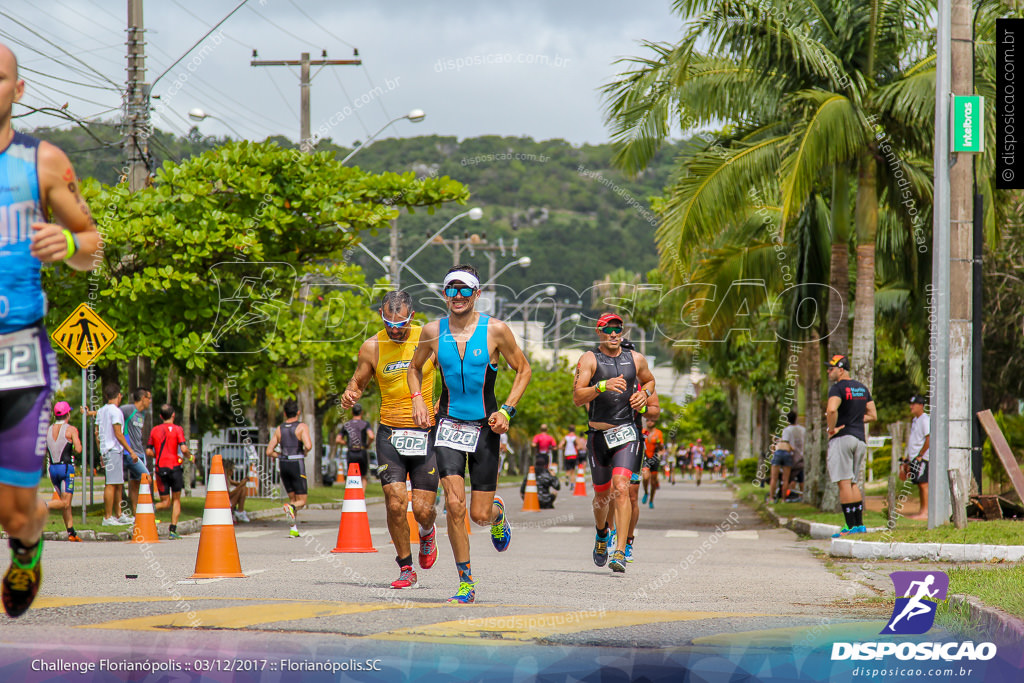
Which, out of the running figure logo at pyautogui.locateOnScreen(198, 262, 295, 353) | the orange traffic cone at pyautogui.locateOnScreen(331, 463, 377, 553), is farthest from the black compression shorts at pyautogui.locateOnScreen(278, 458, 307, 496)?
the running figure logo at pyautogui.locateOnScreen(198, 262, 295, 353)

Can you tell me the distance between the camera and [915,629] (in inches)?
275

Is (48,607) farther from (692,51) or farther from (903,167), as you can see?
(903,167)

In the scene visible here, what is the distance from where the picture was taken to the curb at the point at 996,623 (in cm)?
645

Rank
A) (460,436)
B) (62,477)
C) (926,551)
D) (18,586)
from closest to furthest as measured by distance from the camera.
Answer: (18,586)
(460,436)
(926,551)
(62,477)

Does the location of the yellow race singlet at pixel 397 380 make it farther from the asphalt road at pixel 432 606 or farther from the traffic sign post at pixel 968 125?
the traffic sign post at pixel 968 125

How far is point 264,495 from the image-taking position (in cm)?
2997

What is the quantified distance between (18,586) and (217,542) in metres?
6.02

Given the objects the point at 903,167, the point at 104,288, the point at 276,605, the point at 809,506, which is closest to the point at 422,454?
the point at 276,605

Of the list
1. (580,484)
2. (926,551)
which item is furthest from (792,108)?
(580,484)

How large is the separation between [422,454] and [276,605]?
2029mm

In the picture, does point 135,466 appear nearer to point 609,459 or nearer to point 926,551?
point 609,459

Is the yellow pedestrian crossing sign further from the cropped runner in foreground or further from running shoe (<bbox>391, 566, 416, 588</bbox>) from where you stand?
the cropped runner in foreground

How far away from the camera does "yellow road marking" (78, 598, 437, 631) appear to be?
22.2 feet

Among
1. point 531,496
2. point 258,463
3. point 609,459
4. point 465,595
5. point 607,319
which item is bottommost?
point 531,496
